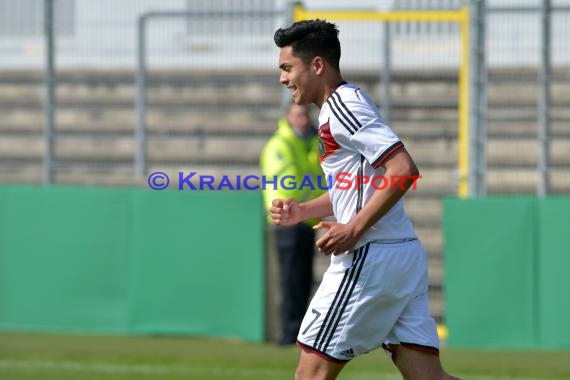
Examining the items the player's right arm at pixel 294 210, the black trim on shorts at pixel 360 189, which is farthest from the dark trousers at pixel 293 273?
the black trim on shorts at pixel 360 189

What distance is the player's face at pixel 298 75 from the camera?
5.21 meters

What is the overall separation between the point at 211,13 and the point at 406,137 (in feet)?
7.55

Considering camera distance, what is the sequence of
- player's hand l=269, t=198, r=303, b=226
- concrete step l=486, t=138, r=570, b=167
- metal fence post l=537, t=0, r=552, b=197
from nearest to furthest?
player's hand l=269, t=198, r=303, b=226, metal fence post l=537, t=0, r=552, b=197, concrete step l=486, t=138, r=570, b=167

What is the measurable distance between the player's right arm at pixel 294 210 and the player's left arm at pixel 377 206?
0.50 metres

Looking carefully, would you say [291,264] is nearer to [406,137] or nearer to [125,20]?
[406,137]

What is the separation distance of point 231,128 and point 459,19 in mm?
2930

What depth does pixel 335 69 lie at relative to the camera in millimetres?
5238

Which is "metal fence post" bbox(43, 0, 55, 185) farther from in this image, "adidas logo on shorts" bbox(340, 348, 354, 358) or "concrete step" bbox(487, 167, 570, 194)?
"adidas logo on shorts" bbox(340, 348, 354, 358)

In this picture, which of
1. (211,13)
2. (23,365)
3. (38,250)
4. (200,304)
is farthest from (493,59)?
(23,365)

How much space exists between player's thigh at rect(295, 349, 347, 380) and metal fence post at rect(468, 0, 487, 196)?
5.67 metres

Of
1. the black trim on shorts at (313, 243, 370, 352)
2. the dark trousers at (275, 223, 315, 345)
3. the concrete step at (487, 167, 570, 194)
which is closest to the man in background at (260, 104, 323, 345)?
the dark trousers at (275, 223, 315, 345)

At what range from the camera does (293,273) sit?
33.8 ft

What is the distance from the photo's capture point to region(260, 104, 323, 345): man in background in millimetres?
10102

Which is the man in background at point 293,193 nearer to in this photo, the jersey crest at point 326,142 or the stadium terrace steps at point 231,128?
the stadium terrace steps at point 231,128
